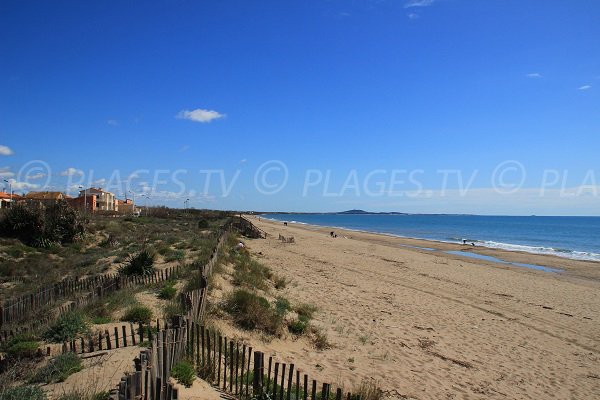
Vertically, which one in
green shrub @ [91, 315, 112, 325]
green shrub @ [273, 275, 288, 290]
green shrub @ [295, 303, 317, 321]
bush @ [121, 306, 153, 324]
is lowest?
green shrub @ [295, 303, 317, 321]

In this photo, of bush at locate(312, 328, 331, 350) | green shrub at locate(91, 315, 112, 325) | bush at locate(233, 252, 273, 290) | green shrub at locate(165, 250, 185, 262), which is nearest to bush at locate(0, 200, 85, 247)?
green shrub at locate(165, 250, 185, 262)

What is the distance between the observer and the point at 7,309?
884 cm

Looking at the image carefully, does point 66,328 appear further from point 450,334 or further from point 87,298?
point 450,334

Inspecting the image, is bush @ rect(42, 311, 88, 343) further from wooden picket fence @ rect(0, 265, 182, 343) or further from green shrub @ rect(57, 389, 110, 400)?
green shrub @ rect(57, 389, 110, 400)

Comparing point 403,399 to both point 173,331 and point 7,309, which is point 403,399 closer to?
point 173,331

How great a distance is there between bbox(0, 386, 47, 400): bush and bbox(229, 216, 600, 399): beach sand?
4149mm

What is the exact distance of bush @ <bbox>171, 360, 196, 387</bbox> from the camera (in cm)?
545

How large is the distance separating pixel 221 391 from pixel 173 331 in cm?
106

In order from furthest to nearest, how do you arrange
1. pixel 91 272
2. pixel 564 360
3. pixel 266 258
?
1. pixel 266 258
2. pixel 91 272
3. pixel 564 360

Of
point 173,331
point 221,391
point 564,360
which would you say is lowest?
point 564,360

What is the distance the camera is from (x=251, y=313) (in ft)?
30.4

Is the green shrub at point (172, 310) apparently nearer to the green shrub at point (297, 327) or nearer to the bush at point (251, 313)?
the bush at point (251, 313)

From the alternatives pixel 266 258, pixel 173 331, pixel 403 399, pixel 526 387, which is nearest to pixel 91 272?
pixel 266 258

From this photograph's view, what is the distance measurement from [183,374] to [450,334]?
7929 millimetres
